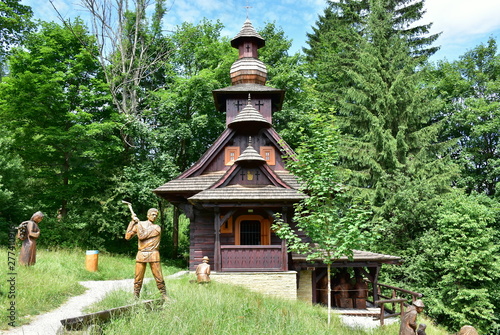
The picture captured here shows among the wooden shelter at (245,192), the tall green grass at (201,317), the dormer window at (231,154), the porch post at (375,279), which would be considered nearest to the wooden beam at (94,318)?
the tall green grass at (201,317)

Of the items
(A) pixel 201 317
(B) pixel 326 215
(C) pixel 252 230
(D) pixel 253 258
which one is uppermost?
(B) pixel 326 215

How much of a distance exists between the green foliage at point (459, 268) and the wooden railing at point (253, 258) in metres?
8.37

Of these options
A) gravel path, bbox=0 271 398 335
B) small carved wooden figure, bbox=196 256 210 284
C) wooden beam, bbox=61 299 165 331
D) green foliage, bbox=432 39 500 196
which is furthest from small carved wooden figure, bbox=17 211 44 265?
green foliage, bbox=432 39 500 196

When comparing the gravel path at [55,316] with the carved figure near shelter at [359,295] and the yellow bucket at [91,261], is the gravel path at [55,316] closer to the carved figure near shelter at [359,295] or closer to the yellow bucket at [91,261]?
the yellow bucket at [91,261]

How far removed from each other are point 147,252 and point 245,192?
5728 mm

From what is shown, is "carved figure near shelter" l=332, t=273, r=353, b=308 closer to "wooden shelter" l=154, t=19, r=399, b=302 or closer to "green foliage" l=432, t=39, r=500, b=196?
"wooden shelter" l=154, t=19, r=399, b=302

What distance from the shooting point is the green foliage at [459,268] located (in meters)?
15.6

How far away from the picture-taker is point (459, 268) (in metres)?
15.7

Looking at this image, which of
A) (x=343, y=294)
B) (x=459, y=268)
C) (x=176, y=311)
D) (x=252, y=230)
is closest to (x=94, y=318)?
(x=176, y=311)

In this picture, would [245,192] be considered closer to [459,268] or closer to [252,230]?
[252,230]

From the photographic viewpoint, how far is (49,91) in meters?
18.5

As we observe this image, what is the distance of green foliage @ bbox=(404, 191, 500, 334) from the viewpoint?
15.6m

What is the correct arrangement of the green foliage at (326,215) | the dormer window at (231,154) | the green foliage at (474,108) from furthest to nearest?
the green foliage at (474,108) → the dormer window at (231,154) → the green foliage at (326,215)

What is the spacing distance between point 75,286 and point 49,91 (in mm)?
13134
